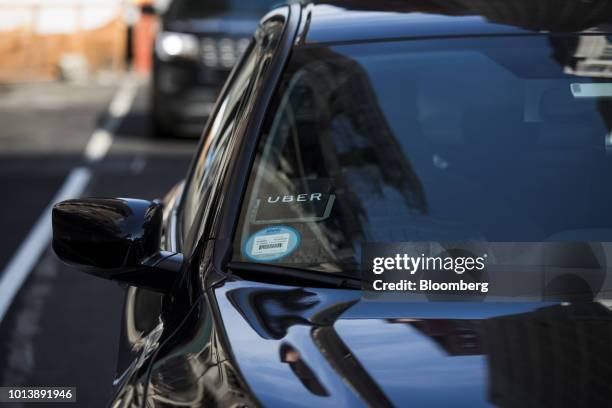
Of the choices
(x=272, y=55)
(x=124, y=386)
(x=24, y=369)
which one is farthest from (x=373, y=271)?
(x=24, y=369)

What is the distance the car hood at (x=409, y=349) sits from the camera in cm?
240

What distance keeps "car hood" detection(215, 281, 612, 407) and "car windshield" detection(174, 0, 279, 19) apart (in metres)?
11.6

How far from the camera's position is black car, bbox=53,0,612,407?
253 centimetres

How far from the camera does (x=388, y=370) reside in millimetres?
2498

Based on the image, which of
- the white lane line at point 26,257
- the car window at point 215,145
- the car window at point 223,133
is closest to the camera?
the car window at point 223,133

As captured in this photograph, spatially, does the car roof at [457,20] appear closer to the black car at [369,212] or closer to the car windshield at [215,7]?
the black car at [369,212]

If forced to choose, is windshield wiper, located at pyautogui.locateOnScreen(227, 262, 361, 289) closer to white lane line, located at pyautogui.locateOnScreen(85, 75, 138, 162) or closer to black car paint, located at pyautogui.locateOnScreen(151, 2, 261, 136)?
white lane line, located at pyautogui.locateOnScreen(85, 75, 138, 162)

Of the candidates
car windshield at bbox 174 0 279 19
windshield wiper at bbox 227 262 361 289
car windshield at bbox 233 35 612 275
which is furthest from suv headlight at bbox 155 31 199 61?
windshield wiper at bbox 227 262 361 289

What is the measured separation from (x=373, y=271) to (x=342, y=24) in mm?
895

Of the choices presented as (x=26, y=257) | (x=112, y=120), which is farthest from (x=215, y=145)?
(x=112, y=120)

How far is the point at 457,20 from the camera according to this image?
3.60m

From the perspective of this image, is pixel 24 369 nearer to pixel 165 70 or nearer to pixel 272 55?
pixel 272 55

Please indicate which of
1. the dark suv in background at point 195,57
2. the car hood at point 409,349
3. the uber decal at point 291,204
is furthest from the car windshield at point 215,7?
the car hood at point 409,349

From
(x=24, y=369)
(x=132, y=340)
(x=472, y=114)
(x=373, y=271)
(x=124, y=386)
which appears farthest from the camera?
(x=24, y=369)
